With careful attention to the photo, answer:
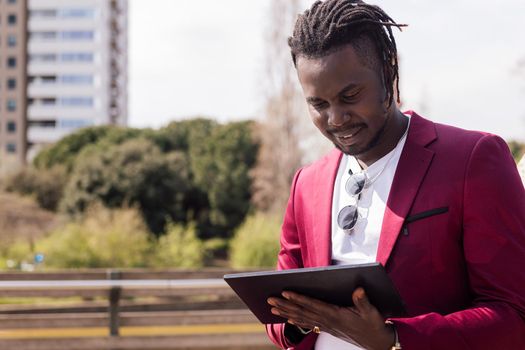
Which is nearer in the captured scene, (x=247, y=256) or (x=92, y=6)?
(x=247, y=256)

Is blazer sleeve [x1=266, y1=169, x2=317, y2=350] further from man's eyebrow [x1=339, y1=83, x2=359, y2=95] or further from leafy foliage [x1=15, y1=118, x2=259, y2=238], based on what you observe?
leafy foliage [x1=15, y1=118, x2=259, y2=238]

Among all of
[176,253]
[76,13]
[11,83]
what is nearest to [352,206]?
[176,253]

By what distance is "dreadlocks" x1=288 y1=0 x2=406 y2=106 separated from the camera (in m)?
1.45

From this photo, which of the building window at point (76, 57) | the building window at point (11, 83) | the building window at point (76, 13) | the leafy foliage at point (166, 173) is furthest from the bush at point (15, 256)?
the building window at point (76, 13)

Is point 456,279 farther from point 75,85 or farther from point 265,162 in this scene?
point 75,85

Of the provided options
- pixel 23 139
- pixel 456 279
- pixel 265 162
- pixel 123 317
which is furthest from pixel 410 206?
pixel 23 139

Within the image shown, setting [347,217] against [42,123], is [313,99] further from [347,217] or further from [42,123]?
[42,123]

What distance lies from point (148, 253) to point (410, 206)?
11912mm

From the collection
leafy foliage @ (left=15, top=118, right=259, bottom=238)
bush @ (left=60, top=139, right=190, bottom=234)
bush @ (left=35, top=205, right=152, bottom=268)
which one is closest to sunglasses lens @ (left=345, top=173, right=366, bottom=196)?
bush @ (left=35, top=205, right=152, bottom=268)

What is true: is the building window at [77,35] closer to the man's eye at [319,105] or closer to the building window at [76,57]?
the building window at [76,57]

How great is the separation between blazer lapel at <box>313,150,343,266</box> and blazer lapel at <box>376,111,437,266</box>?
0.48 ft

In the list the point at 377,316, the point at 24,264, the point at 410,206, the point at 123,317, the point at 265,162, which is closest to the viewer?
the point at 377,316

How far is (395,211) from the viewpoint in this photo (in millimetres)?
1447

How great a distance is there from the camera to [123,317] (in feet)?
22.3
